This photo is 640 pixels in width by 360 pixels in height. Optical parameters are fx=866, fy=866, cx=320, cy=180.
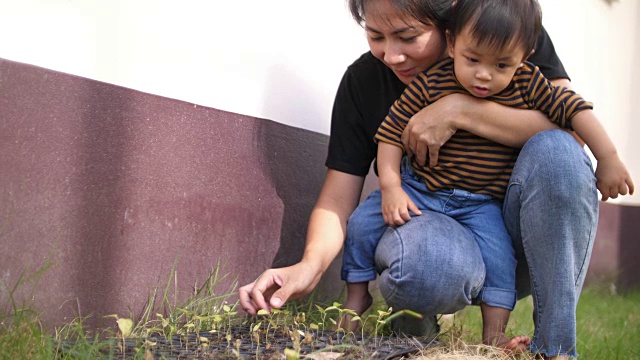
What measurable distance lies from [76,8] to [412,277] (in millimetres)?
1170

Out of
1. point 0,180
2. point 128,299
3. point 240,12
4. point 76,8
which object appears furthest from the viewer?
point 240,12

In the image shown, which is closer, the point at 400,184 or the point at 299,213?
the point at 400,184

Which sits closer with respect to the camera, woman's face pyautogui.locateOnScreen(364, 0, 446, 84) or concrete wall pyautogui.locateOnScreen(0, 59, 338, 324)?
concrete wall pyautogui.locateOnScreen(0, 59, 338, 324)

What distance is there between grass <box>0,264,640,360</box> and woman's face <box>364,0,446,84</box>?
0.78 metres

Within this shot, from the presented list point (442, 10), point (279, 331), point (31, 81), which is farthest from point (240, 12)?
point (279, 331)

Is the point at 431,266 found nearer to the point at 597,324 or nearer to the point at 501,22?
the point at 501,22

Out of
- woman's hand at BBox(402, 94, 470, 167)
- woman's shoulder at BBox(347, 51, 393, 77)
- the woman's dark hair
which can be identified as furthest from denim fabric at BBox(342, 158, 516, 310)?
the woman's dark hair

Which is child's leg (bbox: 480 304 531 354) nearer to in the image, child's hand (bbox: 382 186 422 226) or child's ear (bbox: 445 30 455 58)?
child's hand (bbox: 382 186 422 226)

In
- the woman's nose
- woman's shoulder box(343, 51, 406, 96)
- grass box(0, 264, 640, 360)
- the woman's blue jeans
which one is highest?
the woman's nose

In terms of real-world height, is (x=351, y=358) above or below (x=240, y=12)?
below

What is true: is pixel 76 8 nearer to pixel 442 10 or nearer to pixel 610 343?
pixel 442 10

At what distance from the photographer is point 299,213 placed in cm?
311

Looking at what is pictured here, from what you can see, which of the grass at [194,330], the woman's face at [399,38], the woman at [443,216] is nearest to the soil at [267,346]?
the grass at [194,330]

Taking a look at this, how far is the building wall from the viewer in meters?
2.13
